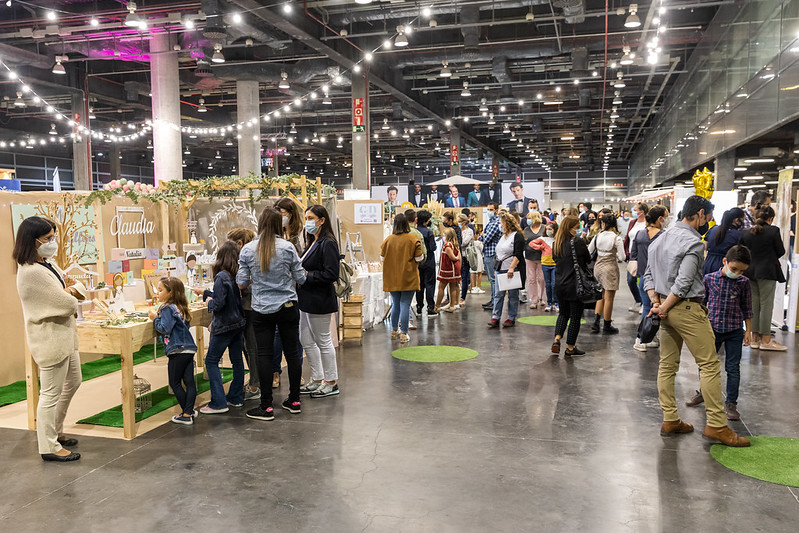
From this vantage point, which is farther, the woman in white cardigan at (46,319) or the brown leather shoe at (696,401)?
the brown leather shoe at (696,401)

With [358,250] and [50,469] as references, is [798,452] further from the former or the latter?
[358,250]

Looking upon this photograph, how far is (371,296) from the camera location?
8211 mm

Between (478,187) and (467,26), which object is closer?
(467,26)

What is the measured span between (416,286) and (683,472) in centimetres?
386

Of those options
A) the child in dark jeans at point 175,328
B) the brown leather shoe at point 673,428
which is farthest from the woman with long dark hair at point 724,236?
the child in dark jeans at point 175,328

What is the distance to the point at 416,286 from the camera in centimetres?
693

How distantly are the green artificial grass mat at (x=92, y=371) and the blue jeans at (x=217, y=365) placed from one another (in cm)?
180

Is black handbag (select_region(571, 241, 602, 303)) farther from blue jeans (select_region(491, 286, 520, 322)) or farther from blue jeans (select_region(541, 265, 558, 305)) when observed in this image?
blue jeans (select_region(541, 265, 558, 305))

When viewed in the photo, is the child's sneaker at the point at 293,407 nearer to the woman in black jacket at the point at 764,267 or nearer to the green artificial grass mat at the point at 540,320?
the green artificial grass mat at the point at 540,320

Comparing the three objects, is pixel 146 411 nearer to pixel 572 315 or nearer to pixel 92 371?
pixel 92 371

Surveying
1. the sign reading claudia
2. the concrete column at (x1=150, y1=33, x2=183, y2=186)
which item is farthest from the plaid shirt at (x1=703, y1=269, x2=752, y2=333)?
the concrete column at (x1=150, y1=33, x2=183, y2=186)

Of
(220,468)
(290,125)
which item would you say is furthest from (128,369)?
(290,125)

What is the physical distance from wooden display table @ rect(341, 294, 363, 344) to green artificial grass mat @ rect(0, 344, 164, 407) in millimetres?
2155

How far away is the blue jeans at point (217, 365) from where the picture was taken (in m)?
4.59
